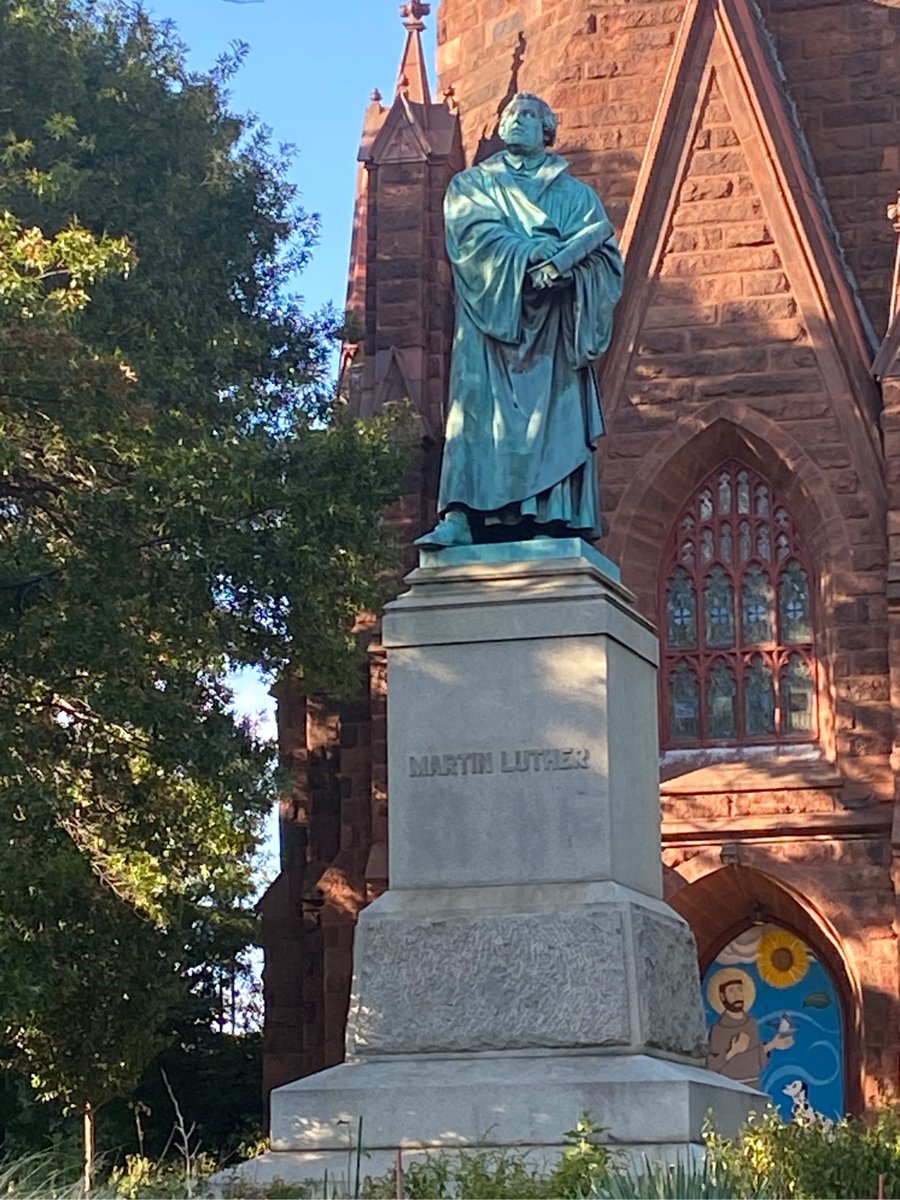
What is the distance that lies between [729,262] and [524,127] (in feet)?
43.8

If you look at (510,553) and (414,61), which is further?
(414,61)

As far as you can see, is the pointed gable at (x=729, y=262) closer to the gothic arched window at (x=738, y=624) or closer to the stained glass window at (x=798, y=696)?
the gothic arched window at (x=738, y=624)

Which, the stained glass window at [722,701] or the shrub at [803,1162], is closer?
the shrub at [803,1162]

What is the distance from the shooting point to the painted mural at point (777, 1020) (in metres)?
23.6

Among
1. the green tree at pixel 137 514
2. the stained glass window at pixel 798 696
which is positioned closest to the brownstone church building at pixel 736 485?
the stained glass window at pixel 798 696

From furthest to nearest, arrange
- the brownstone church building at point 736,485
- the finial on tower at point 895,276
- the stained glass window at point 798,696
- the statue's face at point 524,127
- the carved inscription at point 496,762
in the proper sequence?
the stained glass window at point 798,696 < the finial on tower at point 895,276 < the brownstone church building at point 736,485 < the statue's face at point 524,127 < the carved inscription at point 496,762

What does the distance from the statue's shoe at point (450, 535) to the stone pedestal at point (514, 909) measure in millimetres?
69

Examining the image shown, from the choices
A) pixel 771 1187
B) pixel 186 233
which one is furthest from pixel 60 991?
pixel 771 1187

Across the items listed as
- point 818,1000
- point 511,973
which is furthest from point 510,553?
point 818,1000

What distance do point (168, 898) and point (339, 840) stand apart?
6.92 meters

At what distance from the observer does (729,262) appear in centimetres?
2472

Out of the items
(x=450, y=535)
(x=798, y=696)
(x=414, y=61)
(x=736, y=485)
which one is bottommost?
(x=450, y=535)

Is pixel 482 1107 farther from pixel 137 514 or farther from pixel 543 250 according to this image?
pixel 137 514

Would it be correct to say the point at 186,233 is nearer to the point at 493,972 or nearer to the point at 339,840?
the point at 339,840
